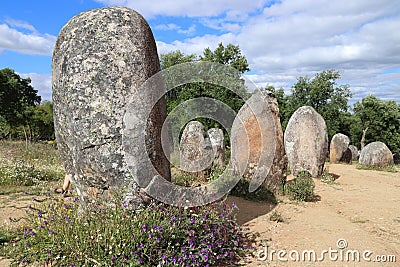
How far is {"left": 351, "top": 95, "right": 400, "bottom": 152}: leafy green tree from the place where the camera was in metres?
21.2

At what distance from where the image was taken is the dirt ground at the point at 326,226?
4.22 meters

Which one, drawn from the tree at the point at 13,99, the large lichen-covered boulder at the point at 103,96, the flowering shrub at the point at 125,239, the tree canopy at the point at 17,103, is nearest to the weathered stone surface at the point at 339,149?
the flowering shrub at the point at 125,239

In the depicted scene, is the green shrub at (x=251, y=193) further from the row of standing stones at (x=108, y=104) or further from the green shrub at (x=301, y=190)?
the row of standing stones at (x=108, y=104)

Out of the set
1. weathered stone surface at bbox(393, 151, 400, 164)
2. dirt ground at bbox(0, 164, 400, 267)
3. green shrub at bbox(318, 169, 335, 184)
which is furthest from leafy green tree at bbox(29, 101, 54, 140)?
weathered stone surface at bbox(393, 151, 400, 164)

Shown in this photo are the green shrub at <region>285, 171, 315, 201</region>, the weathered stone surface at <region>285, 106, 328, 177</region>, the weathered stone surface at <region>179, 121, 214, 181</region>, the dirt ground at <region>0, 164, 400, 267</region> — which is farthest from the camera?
the weathered stone surface at <region>285, 106, 328, 177</region>

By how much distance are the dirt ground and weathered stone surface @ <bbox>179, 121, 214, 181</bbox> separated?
3.64 m

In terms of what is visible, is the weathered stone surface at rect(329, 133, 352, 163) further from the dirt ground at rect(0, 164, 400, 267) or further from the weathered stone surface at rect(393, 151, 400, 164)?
A: the dirt ground at rect(0, 164, 400, 267)

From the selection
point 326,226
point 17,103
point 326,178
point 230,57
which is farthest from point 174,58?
point 326,226

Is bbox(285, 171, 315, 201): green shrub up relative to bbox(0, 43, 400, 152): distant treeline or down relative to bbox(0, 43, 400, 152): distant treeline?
down

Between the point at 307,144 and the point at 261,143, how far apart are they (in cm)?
359

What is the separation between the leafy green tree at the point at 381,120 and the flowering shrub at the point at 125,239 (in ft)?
69.1

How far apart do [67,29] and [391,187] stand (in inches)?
410

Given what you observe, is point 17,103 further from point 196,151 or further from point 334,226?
point 334,226

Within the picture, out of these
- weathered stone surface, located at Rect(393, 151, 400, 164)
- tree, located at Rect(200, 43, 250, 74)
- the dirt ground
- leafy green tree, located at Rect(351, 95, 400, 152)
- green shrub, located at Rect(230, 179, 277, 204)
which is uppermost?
tree, located at Rect(200, 43, 250, 74)
